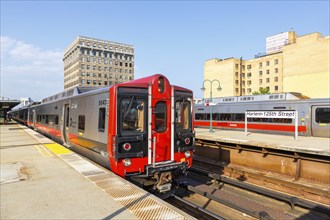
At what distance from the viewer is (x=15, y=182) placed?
708 cm

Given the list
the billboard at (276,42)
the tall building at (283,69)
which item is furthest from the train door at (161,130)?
the billboard at (276,42)

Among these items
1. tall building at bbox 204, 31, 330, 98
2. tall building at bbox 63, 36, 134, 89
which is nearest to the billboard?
tall building at bbox 204, 31, 330, 98

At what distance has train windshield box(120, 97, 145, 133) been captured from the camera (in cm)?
659

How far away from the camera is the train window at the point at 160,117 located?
7.04 meters

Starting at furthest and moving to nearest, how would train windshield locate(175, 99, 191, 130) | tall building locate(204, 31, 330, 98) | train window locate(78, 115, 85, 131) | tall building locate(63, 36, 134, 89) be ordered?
tall building locate(63, 36, 134, 89) → tall building locate(204, 31, 330, 98) → train window locate(78, 115, 85, 131) → train windshield locate(175, 99, 191, 130)

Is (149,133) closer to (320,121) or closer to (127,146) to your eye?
(127,146)

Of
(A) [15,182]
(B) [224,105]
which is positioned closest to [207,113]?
(B) [224,105]

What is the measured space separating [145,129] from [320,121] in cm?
1437

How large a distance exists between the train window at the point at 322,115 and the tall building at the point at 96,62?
89.7 m

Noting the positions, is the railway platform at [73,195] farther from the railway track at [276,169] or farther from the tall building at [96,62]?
the tall building at [96,62]

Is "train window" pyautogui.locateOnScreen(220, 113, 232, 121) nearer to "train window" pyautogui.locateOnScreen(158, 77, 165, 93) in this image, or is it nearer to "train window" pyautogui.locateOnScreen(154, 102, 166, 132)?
"train window" pyautogui.locateOnScreen(154, 102, 166, 132)

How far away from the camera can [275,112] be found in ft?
52.7

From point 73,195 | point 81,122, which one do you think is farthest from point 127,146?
point 81,122

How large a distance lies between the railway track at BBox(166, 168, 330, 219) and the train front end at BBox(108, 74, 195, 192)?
1.01 m
